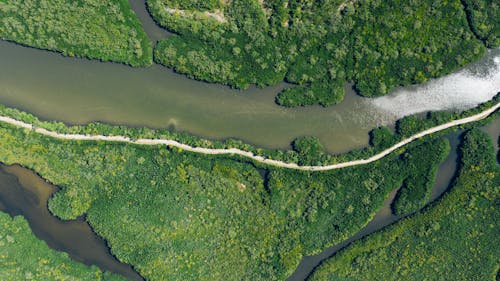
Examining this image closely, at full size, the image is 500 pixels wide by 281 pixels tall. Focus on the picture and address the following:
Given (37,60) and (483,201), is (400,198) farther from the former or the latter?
(37,60)

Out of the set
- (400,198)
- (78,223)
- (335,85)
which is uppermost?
(335,85)

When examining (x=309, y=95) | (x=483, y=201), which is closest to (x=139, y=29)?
(x=309, y=95)

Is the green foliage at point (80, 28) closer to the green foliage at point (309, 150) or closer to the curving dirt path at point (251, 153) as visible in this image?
the curving dirt path at point (251, 153)

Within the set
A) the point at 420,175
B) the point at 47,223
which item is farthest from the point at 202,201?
the point at 420,175

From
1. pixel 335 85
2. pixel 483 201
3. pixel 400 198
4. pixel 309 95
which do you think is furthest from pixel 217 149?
pixel 483 201

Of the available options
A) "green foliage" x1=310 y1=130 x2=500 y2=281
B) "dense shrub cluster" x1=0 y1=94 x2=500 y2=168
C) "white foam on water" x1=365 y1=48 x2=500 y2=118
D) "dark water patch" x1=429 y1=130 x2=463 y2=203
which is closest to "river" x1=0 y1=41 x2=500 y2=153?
"white foam on water" x1=365 y1=48 x2=500 y2=118

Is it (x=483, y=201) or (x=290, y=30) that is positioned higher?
(x=290, y=30)
